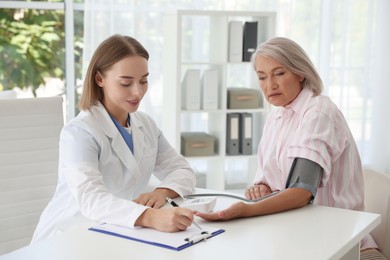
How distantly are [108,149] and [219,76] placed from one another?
7.50ft

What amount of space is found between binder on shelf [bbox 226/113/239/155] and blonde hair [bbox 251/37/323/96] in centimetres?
210

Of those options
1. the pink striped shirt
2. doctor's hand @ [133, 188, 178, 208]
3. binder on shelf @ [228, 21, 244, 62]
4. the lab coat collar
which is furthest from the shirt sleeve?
binder on shelf @ [228, 21, 244, 62]

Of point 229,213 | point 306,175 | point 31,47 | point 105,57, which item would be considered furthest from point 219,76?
point 229,213

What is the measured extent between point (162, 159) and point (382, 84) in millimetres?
3361

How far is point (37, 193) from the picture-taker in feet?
7.93

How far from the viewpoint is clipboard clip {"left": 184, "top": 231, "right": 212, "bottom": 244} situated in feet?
5.03

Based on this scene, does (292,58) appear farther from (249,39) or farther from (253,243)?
(249,39)

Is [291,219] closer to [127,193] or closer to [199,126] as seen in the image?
[127,193]

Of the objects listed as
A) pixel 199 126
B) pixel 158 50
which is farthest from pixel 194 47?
pixel 199 126

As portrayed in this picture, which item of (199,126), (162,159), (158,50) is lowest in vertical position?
(199,126)

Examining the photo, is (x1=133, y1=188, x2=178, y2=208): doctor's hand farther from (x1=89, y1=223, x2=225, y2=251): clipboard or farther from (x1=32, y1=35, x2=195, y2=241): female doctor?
(x1=89, y1=223, x2=225, y2=251): clipboard

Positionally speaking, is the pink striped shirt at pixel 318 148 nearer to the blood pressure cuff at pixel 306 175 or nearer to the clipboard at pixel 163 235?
the blood pressure cuff at pixel 306 175

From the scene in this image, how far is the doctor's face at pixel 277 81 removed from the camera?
6.83 feet

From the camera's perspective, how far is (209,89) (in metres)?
4.09
